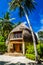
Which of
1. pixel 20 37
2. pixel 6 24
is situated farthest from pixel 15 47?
pixel 6 24

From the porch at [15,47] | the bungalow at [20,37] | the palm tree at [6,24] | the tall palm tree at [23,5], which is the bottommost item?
the porch at [15,47]

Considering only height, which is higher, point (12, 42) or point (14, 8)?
point (14, 8)

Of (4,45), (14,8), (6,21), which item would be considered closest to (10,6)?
(14,8)

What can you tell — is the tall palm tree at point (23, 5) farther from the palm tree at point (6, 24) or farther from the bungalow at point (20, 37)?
the palm tree at point (6, 24)

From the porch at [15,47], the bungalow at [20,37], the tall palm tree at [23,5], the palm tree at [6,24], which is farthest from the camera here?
the palm tree at [6,24]

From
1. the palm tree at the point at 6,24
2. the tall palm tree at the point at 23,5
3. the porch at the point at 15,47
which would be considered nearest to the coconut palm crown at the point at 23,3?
the tall palm tree at the point at 23,5

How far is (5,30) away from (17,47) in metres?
12.5

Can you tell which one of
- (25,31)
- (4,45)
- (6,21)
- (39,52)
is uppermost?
(6,21)

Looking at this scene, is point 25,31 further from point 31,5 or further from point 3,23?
point 3,23

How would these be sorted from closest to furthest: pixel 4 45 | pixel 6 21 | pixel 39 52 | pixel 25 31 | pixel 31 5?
1. pixel 39 52
2. pixel 31 5
3. pixel 25 31
4. pixel 4 45
5. pixel 6 21

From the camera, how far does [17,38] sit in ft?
104

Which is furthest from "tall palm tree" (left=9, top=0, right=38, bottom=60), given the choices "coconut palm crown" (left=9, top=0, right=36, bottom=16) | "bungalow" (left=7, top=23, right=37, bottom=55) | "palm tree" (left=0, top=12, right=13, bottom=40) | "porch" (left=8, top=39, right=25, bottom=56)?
"palm tree" (left=0, top=12, right=13, bottom=40)

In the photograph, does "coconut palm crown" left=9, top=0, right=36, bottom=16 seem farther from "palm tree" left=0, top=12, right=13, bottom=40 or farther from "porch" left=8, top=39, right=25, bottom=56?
"palm tree" left=0, top=12, right=13, bottom=40

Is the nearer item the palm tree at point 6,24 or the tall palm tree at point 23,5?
the tall palm tree at point 23,5
